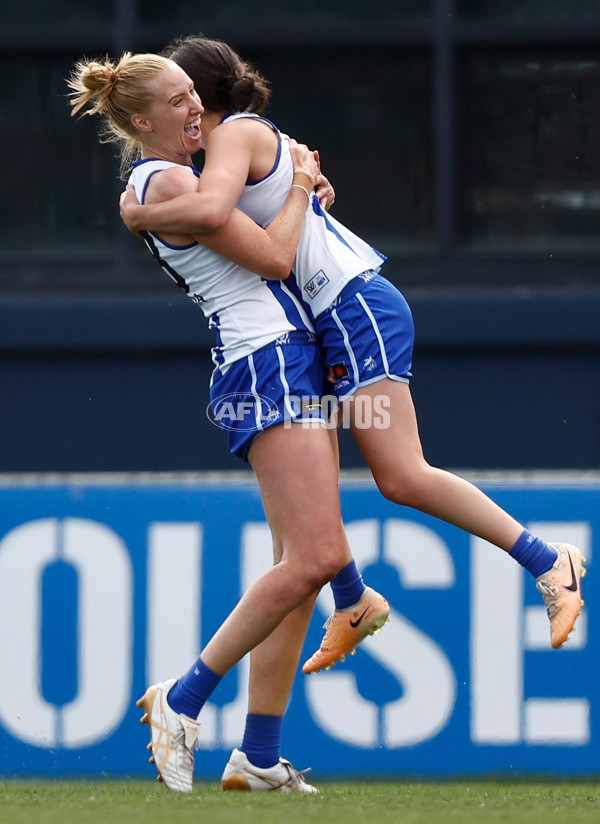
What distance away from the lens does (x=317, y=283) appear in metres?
3.43

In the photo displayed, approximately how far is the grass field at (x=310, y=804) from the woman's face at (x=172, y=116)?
1540 millimetres

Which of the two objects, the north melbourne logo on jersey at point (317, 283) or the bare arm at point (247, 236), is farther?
the north melbourne logo on jersey at point (317, 283)

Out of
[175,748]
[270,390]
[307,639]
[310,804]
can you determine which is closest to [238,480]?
[307,639]

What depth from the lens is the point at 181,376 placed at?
6.66 m

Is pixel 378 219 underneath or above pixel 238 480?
above

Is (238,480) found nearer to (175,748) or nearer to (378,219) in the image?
(175,748)

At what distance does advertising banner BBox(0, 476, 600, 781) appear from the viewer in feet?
13.3

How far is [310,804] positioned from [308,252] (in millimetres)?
1336

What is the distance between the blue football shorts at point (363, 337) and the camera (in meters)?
3.37

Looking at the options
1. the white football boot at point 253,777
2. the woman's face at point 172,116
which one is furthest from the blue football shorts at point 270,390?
the white football boot at point 253,777

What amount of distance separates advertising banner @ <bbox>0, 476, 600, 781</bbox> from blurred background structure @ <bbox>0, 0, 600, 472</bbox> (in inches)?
97.5

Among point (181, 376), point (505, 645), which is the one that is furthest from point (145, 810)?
point (181, 376)

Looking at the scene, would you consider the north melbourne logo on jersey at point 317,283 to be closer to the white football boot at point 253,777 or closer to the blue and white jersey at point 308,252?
the blue and white jersey at point 308,252

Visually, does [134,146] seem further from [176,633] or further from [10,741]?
[10,741]
